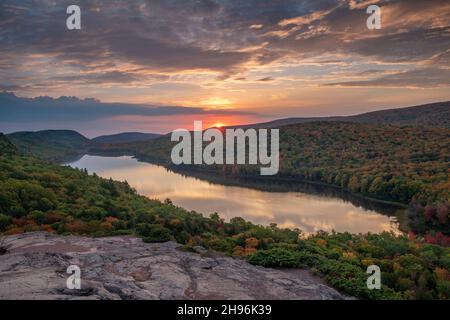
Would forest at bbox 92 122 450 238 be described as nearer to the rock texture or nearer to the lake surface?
the lake surface

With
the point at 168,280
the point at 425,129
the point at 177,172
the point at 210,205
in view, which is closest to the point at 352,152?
the point at 425,129

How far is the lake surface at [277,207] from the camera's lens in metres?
44.9

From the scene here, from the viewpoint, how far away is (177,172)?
105 metres

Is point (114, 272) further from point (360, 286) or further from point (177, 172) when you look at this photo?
point (177, 172)

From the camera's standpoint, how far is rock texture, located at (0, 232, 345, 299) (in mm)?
9719

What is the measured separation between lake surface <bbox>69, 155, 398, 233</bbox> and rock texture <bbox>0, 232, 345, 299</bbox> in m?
28.1

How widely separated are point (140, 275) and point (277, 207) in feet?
142

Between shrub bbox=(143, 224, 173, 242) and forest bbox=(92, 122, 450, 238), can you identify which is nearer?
shrub bbox=(143, 224, 173, 242)

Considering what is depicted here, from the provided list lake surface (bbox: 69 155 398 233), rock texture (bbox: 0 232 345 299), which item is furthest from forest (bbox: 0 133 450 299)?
lake surface (bbox: 69 155 398 233)

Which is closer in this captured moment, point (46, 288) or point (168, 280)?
point (46, 288)

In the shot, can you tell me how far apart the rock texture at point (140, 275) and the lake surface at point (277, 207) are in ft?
92.3
